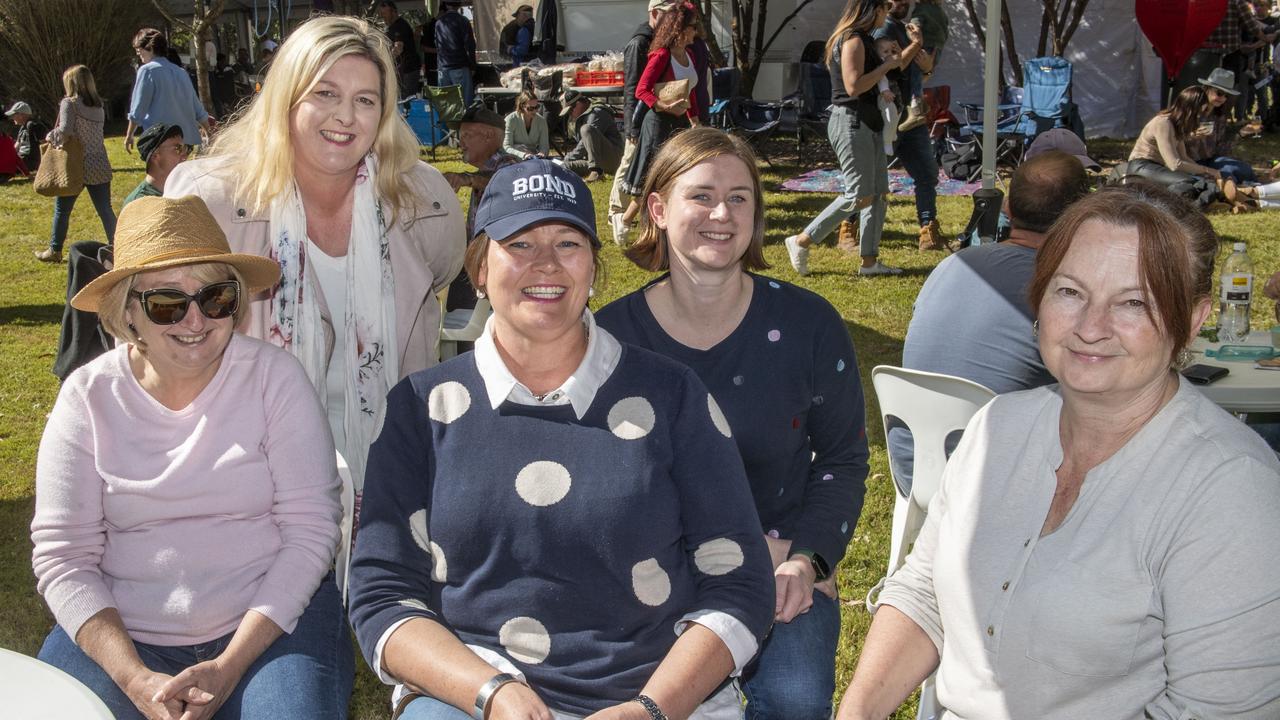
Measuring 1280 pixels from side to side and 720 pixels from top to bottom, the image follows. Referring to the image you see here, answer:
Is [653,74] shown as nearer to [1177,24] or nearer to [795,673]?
[795,673]

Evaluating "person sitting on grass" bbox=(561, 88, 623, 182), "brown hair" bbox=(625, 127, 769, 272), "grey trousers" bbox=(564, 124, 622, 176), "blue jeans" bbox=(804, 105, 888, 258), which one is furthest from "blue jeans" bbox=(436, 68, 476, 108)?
"brown hair" bbox=(625, 127, 769, 272)

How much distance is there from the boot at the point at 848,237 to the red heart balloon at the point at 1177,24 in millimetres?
6550

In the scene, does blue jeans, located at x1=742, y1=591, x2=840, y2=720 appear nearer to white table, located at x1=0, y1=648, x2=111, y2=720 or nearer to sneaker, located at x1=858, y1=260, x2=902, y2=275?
white table, located at x1=0, y1=648, x2=111, y2=720

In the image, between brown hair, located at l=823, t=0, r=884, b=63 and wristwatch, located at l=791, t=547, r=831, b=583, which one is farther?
brown hair, located at l=823, t=0, r=884, b=63

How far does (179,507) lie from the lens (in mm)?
2332

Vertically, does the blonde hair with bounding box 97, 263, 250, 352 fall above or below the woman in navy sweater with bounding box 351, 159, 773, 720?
above

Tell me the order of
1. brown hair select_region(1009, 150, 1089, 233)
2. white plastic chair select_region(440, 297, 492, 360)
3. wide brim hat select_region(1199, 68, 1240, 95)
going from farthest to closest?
1. wide brim hat select_region(1199, 68, 1240, 95)
2. white plastic chair select_region(440, 297, 492, 360)
3. brown hair select_region(1009, 150, 1089, 233)

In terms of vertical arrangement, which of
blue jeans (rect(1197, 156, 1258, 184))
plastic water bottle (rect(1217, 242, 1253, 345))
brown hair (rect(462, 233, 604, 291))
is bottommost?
plastic water bottle (rect(1217, 242, 1253, 345))

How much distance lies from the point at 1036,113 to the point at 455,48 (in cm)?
753

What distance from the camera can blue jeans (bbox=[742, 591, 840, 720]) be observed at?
2291 millimetres

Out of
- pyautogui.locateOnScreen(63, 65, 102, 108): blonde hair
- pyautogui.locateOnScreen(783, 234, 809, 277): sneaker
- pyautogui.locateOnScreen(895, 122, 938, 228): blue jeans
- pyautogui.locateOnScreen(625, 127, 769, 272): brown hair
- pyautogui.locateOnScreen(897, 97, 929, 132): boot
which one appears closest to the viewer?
pyautogui.locateOnScreen(625, 127, 769, 272): brown hair

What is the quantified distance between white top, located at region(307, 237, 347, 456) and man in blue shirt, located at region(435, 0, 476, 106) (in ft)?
39.7

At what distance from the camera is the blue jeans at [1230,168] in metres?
10.0

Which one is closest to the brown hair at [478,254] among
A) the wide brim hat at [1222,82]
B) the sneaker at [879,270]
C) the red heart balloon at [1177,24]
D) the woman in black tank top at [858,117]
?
the woman in black tank top at [858,117]
